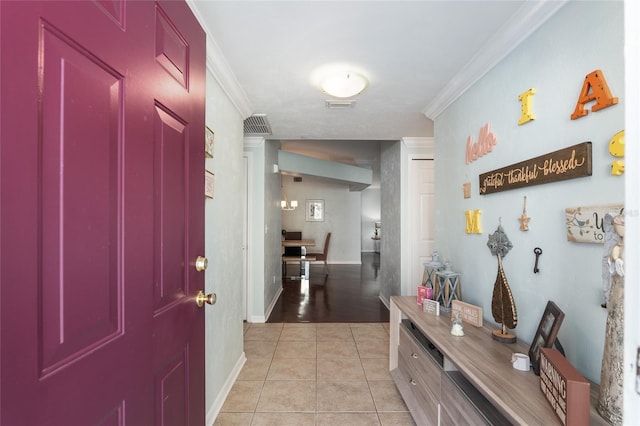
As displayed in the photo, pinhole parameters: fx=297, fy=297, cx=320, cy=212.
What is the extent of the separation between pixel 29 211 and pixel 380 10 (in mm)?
1598

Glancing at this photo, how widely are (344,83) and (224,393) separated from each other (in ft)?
7.96

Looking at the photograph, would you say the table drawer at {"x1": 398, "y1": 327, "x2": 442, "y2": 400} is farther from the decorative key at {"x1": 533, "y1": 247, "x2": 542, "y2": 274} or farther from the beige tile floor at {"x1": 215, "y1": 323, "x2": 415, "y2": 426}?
the decorative key at {"x1": 533, "y1": 247, "x2": 542, "y2": 274}

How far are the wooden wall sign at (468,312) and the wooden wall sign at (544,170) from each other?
0.69 metres

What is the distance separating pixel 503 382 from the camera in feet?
3.67

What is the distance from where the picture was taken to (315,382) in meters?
2.44

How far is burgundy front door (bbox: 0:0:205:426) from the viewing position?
49cm

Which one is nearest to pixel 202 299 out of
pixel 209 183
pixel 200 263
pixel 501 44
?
pixel 200 263

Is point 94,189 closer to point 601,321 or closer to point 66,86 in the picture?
point 66,86

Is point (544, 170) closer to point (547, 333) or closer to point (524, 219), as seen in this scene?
point (524, 219)

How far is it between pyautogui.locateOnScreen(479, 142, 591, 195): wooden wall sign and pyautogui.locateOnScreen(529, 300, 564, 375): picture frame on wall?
0.54 m

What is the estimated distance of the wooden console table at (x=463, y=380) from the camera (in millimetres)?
1014

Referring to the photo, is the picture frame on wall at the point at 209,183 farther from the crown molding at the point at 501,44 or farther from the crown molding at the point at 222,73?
the crown molding at the point at 501,44

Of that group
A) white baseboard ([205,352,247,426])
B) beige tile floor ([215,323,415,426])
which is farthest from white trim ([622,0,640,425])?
white baseboard ([205,352,247,426])

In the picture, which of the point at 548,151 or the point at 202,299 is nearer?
the point at 202,299
